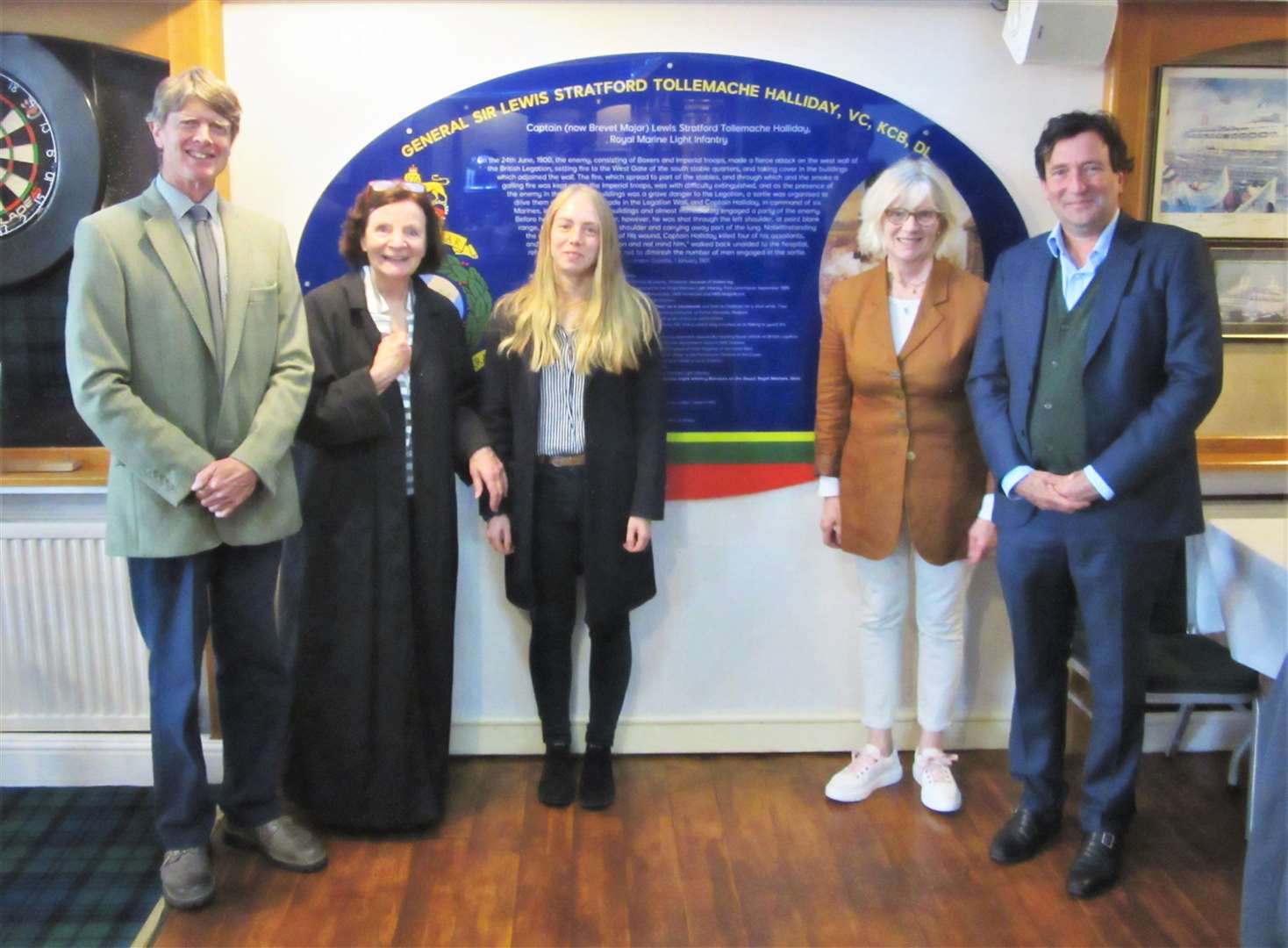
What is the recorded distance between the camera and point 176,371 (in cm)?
223

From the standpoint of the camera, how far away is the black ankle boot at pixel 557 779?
287 cm

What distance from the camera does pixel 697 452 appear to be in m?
3.03

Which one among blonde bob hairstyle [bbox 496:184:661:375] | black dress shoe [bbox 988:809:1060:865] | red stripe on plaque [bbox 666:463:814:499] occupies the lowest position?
black dress shoe [bbox 988:809:1060:865]

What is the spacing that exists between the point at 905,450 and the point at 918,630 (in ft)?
1.86

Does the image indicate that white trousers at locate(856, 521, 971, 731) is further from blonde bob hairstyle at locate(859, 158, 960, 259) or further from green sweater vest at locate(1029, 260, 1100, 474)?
blonde bob hairstyle at locate(859, 158, 960, 259)

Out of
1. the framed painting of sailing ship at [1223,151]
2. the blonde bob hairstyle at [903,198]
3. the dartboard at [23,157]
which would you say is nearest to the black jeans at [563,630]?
the blonde bob hairstyle at [903,198]

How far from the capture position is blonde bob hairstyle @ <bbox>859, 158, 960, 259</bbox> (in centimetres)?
267

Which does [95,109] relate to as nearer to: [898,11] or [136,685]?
[136,685]

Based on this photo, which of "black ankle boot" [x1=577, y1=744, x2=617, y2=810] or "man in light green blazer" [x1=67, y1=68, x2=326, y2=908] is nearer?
"man in light green blazer" [x1=67, y1=68, x2=326, y2=908]

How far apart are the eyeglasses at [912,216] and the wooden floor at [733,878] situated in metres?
1.51

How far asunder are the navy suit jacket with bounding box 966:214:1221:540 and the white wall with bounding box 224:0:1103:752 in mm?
682

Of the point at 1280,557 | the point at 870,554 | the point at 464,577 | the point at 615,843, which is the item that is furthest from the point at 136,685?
the point at 1280,557

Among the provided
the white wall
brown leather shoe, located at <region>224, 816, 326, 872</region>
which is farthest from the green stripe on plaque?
brown leather shoe, located at <region>224, 816, 326, 872</region>

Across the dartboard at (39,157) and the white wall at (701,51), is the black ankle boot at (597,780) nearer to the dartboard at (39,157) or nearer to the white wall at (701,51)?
the white wall at (701,51)
